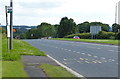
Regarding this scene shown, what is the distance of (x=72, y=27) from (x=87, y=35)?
5487cm

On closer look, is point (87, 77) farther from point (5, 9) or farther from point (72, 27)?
point (72, 27)

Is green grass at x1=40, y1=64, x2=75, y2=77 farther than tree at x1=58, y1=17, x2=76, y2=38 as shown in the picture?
No

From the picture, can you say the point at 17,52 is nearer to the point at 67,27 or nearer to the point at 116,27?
the point at 116,27

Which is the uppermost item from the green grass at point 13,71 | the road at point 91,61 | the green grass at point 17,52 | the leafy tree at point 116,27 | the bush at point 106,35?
the leafy tree at point 116,27

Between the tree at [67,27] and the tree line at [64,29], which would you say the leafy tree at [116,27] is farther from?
the tree at [67,27]

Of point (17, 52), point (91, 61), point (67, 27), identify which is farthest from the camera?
point (67, 27)

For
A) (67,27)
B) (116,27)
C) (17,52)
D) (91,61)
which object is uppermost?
(67,27)

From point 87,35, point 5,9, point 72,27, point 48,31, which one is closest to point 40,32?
point 48,31

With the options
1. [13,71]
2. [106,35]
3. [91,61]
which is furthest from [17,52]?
[106,35]

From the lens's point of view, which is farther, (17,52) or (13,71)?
(17,52)

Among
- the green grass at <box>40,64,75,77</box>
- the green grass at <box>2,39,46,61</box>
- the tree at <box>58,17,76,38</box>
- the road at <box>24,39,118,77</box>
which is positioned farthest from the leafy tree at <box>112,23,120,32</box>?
the green grass at <box>40,64,75,77</box>

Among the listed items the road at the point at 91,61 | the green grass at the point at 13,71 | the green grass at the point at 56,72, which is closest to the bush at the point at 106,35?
the road at the point at 91,61

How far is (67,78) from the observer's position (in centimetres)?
1057

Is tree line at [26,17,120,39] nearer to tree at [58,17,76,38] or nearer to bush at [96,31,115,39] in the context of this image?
tree at [58,17,76,38]
